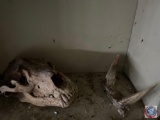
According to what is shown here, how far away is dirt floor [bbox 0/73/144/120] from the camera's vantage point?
1.02m

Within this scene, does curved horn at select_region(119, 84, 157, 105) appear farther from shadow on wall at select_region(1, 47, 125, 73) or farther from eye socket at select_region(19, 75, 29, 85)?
eye socket at select_region(19, 75, 29, 85)

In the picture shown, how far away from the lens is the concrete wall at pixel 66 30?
1075mm

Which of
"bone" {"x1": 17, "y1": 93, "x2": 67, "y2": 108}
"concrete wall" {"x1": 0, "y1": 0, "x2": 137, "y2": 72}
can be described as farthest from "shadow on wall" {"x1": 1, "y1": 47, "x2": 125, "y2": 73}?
"bone" {"x1": 17, "y1": 93, "x2": 67, "y2": 108}

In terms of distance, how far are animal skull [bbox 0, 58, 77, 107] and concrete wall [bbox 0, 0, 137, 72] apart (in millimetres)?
192

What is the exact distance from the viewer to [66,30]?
117 cm

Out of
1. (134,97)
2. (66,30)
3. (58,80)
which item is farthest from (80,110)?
(66,30)

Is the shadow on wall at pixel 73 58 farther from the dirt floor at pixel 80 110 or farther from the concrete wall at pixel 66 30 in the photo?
the dirt floor at pixel 80 110

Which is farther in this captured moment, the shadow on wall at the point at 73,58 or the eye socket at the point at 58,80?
the shadow on wall at the point at 73,58

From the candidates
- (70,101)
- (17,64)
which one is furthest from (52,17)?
(70,101)

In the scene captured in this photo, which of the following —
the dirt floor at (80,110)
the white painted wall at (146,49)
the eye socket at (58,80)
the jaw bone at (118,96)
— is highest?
the white painted wall at (146,49)

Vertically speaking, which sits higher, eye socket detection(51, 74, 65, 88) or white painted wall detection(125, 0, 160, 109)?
white painted wall detection(125, 0, 160, 109)

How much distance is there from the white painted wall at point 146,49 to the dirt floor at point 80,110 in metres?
0.13

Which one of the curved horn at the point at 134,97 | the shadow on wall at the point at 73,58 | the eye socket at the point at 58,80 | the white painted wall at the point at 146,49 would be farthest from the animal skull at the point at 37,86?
the white painted wall at the point at 146,49

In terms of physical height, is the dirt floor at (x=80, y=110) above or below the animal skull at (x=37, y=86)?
below
